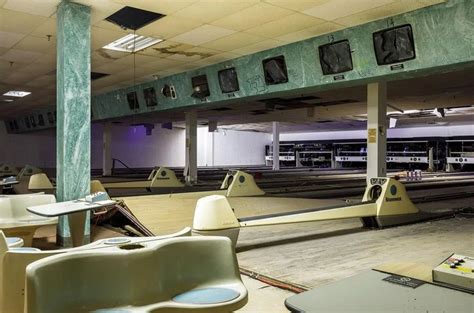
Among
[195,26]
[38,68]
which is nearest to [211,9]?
[195,26]

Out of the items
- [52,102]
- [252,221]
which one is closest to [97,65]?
[252,221]

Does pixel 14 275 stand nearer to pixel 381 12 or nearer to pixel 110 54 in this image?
pixel 381 12

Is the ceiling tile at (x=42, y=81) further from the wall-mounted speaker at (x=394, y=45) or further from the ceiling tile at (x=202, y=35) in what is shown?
the wall-mounted speaker at (x=394, y=45)

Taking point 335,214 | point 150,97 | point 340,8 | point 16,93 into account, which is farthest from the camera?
point 16,93

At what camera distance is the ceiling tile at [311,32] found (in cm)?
628

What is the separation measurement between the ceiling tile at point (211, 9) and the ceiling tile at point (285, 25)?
2.47 feet

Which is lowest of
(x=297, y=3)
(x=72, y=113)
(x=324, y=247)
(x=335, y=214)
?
(x=324, y=247)

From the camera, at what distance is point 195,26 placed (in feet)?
20.6

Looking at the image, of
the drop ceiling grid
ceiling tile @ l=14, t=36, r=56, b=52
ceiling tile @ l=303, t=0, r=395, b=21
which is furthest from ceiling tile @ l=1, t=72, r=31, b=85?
ceiling tile @ l=303, t=0, r=395, b=21

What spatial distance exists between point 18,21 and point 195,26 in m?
2.55

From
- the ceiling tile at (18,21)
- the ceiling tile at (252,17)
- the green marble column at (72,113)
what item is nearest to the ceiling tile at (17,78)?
the ceiling tile at (18,21)

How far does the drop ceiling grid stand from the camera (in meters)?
5.38

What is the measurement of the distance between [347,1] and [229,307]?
174 inches

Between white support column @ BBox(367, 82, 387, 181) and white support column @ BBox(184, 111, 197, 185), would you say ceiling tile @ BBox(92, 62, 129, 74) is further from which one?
white support column @ BBox(367, 82, 387, 181)
